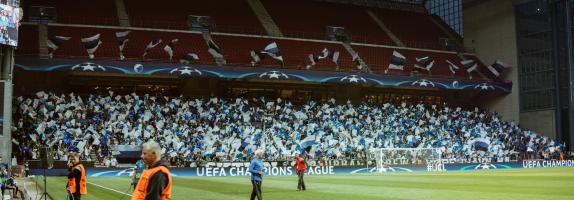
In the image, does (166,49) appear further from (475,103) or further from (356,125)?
(475,103)

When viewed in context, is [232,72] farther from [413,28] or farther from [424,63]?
[413,28]

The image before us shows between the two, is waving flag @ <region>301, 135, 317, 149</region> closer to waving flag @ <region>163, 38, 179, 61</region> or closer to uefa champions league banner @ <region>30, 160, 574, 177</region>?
uefa champions league banner @ <region>30, 160, 574, 177</region>

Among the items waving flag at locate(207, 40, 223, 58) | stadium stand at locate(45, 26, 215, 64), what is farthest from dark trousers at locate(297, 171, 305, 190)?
waving flag at locate(207, 40, 223, 58)

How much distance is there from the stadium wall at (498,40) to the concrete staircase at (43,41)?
45.4 metres

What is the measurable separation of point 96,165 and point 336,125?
20404 millimetres

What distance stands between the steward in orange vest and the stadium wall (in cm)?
6067

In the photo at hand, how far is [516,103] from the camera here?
65.0 m

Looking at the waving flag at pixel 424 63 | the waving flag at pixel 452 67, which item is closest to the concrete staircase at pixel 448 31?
the waving flag at pixel 452 67

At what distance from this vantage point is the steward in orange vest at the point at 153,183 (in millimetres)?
7883

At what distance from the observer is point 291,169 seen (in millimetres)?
43906

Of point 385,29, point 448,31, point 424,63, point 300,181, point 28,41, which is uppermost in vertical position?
point 448,31

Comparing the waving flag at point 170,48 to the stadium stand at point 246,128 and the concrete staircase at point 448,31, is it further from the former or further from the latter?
the concrete staircase at point 448,31

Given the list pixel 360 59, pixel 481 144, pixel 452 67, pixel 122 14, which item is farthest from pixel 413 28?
pixel 122 14

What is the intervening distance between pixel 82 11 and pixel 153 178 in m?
52.5
